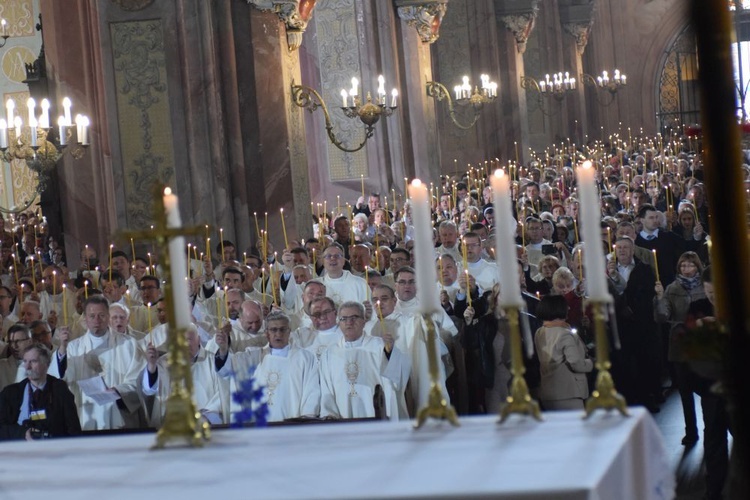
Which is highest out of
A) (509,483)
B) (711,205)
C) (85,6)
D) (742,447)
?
(85,6)

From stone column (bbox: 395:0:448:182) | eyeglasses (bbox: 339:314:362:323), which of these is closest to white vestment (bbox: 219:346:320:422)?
eyeglasses (bbox: 339:314:362:323)

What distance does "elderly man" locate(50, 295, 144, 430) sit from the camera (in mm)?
9434

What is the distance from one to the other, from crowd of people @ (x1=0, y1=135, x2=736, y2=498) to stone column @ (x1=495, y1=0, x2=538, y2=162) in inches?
610

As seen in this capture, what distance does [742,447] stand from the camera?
1975 mm

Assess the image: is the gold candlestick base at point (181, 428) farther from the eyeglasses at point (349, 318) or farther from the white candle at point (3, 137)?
the white candle at point (3, 137)

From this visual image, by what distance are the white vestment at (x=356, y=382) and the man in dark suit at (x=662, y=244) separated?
5.02 m

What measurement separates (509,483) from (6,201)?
27.1m

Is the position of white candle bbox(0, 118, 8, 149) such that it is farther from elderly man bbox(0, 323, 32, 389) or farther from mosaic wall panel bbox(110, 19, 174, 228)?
mosaic wall panel bbox(110, 19, 174, 228)

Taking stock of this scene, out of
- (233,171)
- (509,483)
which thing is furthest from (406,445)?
(233,171)

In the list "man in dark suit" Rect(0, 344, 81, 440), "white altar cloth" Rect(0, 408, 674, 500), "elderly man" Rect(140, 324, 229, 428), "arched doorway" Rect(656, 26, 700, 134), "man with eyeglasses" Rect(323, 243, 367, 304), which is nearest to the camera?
"white altar cloth" Rect(0, 408, 674, 500)

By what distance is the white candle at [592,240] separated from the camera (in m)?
3.46

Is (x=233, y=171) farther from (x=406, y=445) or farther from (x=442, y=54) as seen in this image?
(x=442, y=54)

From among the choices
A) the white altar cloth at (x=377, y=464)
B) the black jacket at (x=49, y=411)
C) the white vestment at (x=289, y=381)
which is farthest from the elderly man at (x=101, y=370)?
the white altar cloth at (x=377, y=464)

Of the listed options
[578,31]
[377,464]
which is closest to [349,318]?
[377,464]
